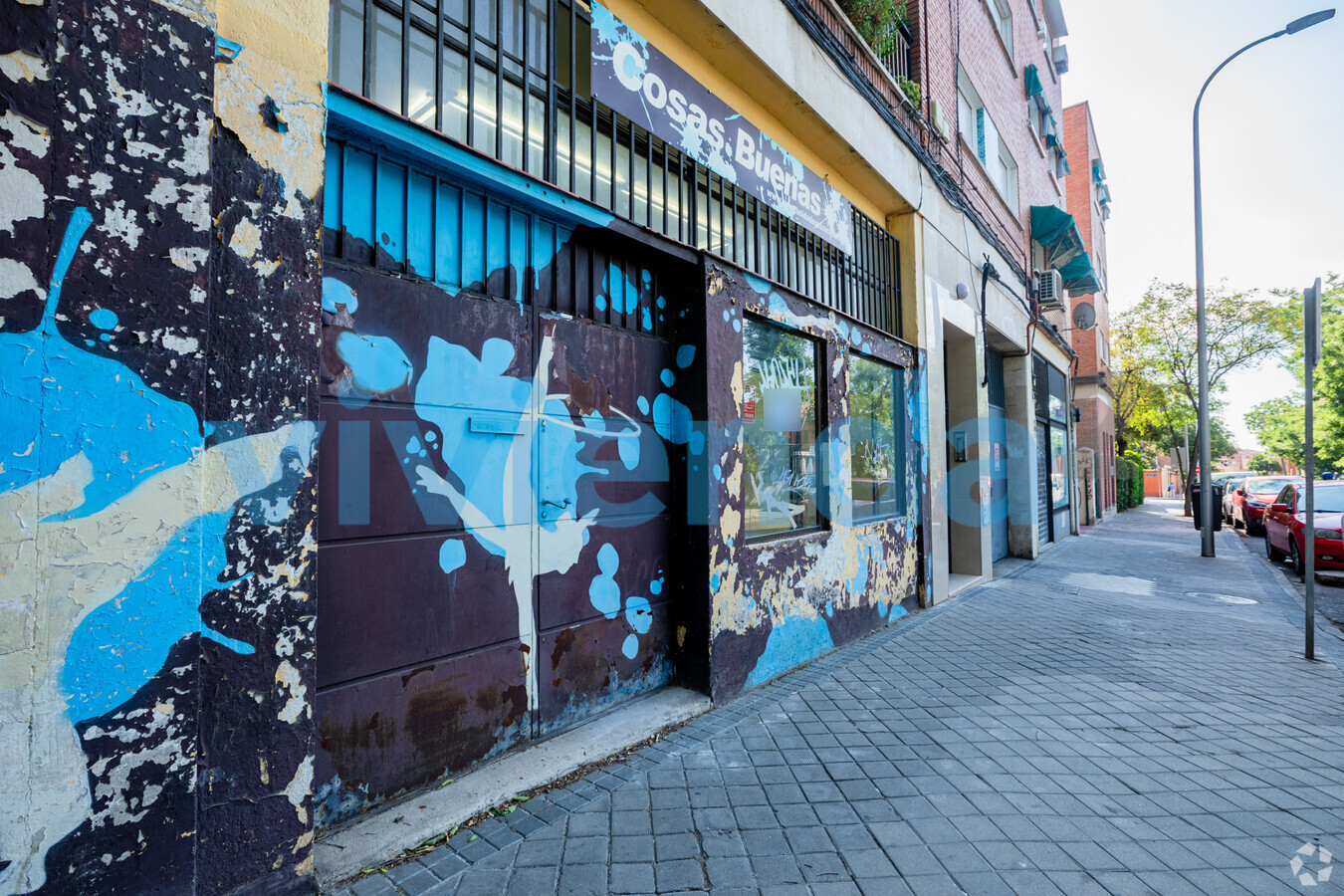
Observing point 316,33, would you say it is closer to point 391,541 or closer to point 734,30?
point 391,541

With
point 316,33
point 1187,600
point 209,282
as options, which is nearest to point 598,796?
point 209,282

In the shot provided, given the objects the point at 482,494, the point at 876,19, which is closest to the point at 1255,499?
the point at 876,19

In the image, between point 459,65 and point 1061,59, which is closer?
point 459,65

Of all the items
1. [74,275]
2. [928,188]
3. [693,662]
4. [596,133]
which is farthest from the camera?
[928,188]

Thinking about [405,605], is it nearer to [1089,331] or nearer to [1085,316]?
Result: [1085,316]

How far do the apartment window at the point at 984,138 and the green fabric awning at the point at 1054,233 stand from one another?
1.07 m

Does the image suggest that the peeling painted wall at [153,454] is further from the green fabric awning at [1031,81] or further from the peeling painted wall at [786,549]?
the green fabric awning at [1031,81]

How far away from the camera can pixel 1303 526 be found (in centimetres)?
988

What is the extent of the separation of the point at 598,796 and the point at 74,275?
272 cm

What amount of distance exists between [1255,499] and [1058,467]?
625 cm

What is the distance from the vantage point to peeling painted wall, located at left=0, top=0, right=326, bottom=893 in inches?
67.5

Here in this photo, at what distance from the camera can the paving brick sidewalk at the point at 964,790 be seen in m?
2.40

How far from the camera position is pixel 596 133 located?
3.89 meters

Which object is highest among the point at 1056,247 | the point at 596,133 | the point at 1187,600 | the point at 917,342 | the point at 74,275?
the point at 1056,247
